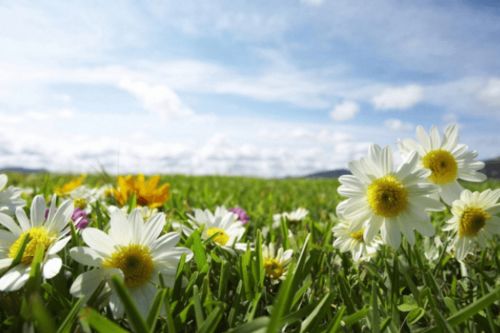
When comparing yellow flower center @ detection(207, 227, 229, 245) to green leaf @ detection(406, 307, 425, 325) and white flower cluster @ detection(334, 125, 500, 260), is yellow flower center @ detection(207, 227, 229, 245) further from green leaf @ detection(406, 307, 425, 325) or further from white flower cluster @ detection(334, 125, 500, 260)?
green leaf @ detection(406, 307, 425, 325)

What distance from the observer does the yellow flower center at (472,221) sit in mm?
1510

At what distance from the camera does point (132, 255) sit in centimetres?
110

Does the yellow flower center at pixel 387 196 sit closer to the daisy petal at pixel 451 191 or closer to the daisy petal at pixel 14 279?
the daisy petal at pixel 451 191

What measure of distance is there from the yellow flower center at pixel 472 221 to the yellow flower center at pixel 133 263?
1.13 metres

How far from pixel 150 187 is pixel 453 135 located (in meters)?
1.58

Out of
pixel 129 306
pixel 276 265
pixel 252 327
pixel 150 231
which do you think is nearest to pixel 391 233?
pixel 276 265

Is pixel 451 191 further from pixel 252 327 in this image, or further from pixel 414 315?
pixel 252 327

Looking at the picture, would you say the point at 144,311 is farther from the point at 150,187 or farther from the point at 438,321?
the point at 150,187

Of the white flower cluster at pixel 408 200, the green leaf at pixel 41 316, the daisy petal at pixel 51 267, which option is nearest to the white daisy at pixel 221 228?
the white flower cluster at pixel 408 200

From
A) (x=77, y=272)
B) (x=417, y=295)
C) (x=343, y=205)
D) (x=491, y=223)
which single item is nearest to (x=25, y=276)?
(x=77, y=272)

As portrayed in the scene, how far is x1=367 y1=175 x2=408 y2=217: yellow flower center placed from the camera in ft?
4.43

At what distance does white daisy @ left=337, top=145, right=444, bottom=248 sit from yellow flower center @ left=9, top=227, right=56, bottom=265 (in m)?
0.90

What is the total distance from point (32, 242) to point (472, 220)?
1469 millimetres

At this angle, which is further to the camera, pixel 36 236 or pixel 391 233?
pixel 391 233
